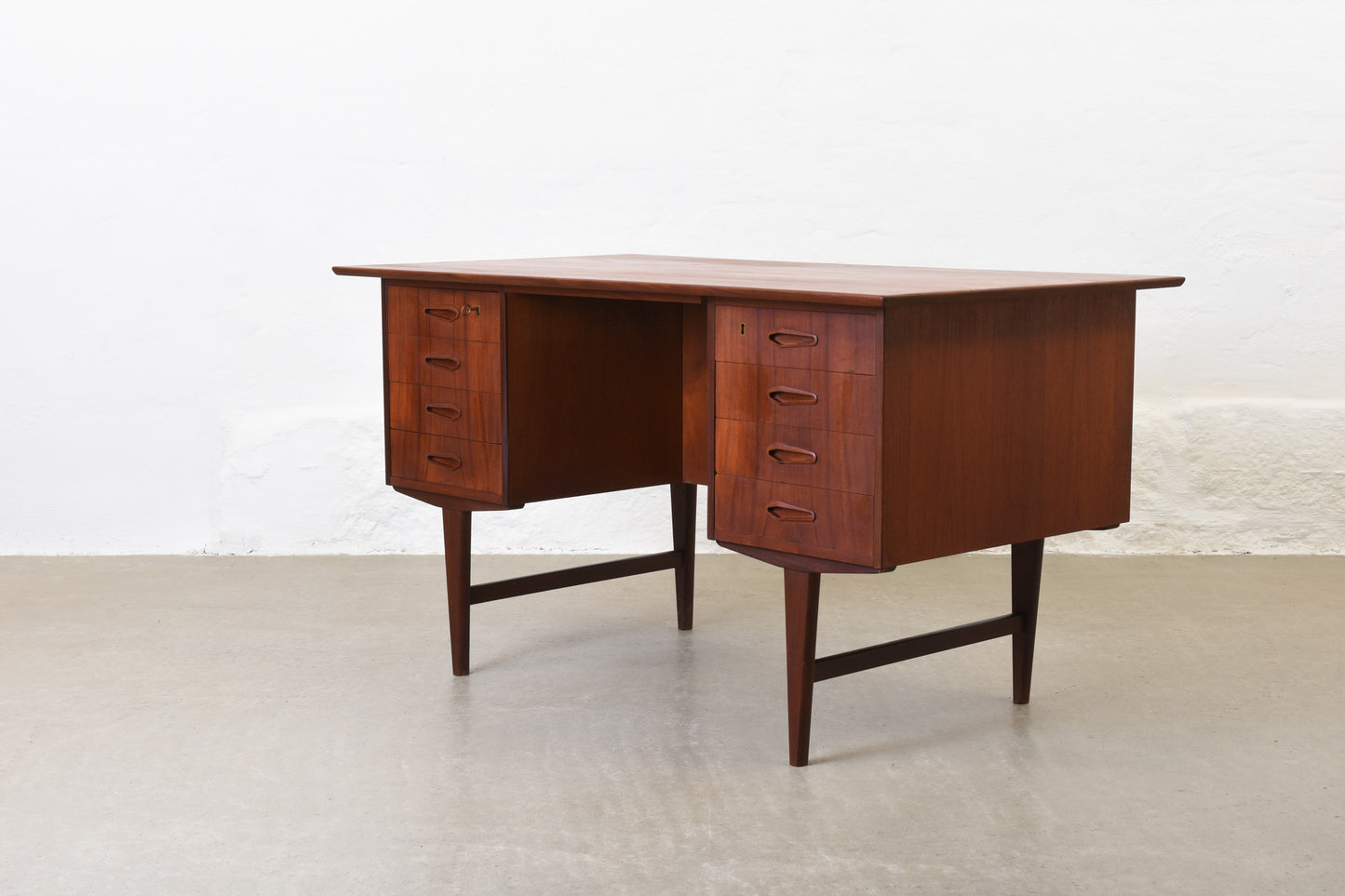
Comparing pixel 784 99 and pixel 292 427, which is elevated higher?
pixel 784 99

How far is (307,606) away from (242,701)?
90 centimetres

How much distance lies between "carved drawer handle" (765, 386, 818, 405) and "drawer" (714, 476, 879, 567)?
15 cm

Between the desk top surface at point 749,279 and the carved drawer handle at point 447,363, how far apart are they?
161 mm

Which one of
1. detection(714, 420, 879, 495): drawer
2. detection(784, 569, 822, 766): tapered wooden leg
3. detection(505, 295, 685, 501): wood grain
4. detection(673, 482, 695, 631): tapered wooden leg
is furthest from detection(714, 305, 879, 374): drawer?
detection(673, 482, 695, 631): tapered wooden leg

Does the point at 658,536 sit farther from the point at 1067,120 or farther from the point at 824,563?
the point at 824,563

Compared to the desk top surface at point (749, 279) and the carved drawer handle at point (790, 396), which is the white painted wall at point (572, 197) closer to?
the desk top surface at point (749, 279)

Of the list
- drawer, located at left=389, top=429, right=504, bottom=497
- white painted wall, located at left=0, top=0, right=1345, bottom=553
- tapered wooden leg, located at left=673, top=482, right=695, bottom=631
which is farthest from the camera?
white painted wall, located at left=0, top=0, right=1345, bottom=553

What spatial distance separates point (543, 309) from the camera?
3260 millimetres

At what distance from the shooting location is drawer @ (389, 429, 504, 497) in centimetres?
323

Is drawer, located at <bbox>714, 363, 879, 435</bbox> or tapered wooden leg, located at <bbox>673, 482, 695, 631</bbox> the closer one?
drawer, located at <bbox>714, 363, 879, 435</bbox>

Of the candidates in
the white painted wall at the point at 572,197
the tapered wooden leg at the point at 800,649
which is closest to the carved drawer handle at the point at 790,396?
the tapered wooden leg at the point at 800,649

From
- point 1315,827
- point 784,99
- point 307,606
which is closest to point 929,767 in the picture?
point 1315,827

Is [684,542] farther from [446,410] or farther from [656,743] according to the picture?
[656,743]

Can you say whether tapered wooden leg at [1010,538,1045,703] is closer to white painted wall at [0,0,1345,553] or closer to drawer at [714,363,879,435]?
drawer at [714,363,879,435]
